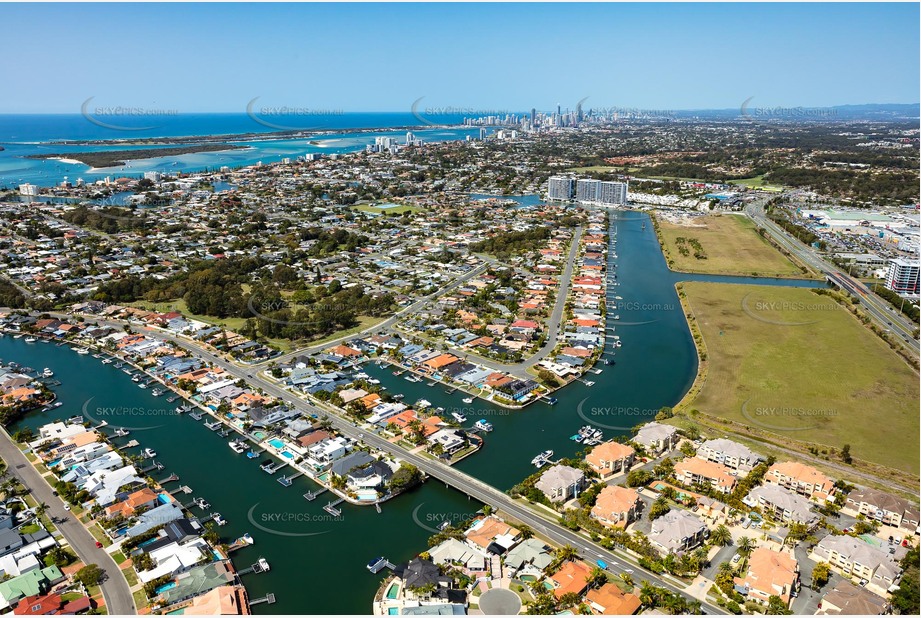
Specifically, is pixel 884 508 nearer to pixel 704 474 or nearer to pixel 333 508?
pixel 704 474

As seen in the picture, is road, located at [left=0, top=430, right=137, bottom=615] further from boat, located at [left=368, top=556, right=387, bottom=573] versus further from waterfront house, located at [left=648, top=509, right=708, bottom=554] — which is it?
waterfront house, located at [left=648, top=509, right=708, bottom=554]

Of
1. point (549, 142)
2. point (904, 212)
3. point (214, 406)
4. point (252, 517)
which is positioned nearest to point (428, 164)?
point (549, 142)

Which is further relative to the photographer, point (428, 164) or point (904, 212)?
point (428, 164)

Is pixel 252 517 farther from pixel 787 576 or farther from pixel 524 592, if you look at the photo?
pixel 787 576

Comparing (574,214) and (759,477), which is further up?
(574,214)

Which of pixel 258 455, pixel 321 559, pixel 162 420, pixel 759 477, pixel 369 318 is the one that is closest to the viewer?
pixel 321 559

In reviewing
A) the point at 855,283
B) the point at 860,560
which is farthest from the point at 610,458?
the point at 855,283

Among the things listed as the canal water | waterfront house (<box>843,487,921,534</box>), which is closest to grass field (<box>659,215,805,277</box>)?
the canal water
